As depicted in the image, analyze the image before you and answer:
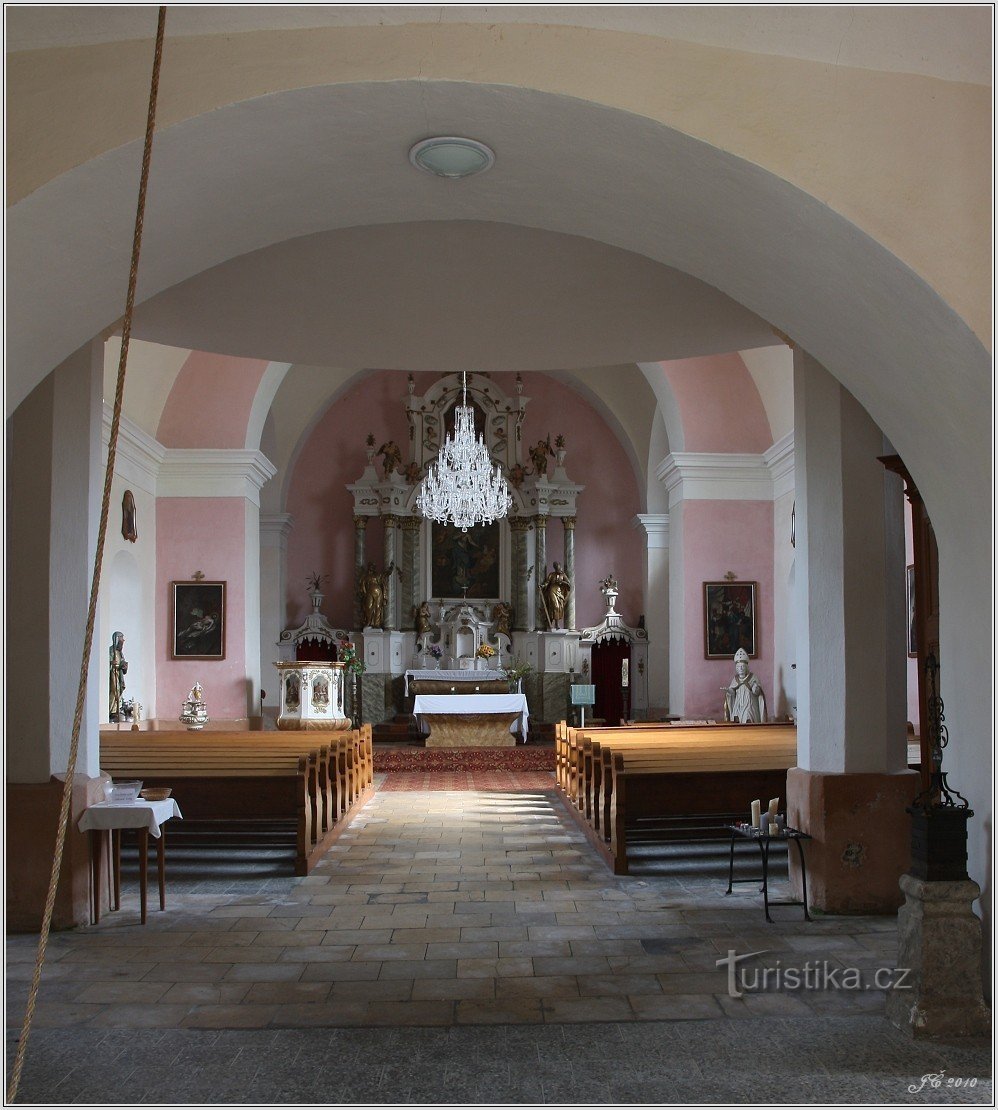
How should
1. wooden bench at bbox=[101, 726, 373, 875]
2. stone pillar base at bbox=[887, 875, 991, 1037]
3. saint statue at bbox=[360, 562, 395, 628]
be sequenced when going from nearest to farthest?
stone pillar base at bbox=[887, 875, 991, 1037], wooden bench at bbox=[101, 726, 373, 875], saint statue at bbox=[360, 562, 395, 628]

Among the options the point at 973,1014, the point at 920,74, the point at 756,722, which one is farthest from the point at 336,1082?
the point at 756,722

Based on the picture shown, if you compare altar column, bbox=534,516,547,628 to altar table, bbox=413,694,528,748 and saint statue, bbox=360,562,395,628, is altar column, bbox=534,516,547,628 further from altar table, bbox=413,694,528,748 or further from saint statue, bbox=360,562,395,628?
altar table, bbox=413,694,528,748

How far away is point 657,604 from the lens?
1923 centimetres

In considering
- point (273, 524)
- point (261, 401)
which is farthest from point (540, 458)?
point (261, 401)

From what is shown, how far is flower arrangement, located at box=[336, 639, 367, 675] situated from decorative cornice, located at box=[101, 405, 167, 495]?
145 inches

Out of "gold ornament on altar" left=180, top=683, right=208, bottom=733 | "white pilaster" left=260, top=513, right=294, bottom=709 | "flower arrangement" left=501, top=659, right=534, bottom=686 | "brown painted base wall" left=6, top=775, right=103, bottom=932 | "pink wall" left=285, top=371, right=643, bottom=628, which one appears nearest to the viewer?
"brown painted base wall" left=6, top=775, right=103, bottom=932

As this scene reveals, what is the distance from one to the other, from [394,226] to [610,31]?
2563 mm

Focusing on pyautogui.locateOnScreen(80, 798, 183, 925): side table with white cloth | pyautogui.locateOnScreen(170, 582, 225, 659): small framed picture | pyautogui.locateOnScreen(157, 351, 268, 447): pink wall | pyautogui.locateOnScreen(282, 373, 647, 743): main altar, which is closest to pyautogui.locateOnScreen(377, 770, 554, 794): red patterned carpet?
pyautogui.locateOnScreen(170, 582, 225, 659): small framed picture

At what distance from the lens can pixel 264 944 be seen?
5.89 metres

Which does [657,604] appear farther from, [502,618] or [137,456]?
[137,456]

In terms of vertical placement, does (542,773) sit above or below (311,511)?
below

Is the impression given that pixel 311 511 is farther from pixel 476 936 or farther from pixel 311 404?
pixel 476 936

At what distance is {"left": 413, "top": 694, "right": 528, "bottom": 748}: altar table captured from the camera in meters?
16.2

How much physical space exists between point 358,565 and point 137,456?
20.5 feet
